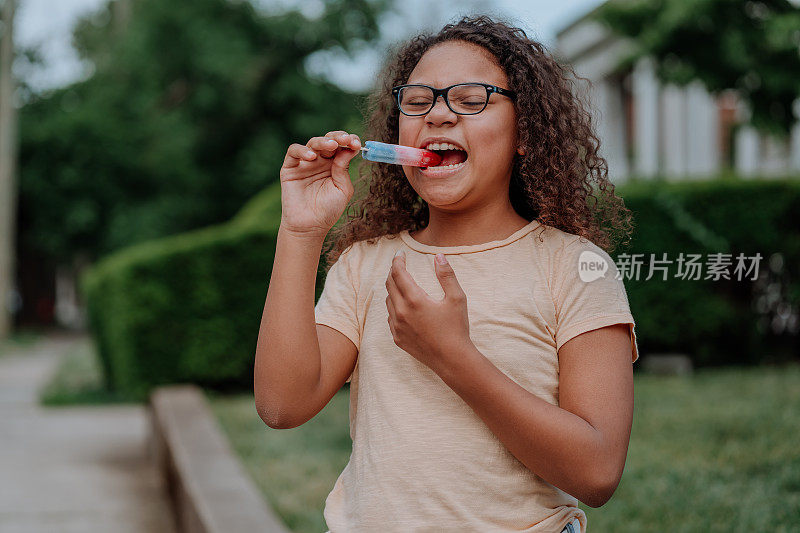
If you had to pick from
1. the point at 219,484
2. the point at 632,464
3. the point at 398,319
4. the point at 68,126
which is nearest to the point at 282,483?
the point at 219,484

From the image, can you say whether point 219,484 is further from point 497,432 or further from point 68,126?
point 68,126

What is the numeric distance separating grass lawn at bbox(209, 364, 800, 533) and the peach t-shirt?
2267mm

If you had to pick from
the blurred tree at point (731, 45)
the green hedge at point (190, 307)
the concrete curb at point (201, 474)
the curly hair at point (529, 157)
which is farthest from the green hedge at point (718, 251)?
the curly hair at point (529, 157)

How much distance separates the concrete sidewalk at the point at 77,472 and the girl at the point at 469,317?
12.2 feet

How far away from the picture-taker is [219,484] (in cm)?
400

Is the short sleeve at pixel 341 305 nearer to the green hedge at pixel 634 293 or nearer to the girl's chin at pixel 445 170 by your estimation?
the girl's chin at pixel 445 170

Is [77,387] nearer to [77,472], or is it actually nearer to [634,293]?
[77,472]

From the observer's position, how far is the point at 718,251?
793 cm

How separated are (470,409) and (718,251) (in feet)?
22.8

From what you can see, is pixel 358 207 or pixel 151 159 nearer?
pixel 358 207

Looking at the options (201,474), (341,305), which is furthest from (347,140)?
(201,474)

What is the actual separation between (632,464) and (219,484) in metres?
2.05

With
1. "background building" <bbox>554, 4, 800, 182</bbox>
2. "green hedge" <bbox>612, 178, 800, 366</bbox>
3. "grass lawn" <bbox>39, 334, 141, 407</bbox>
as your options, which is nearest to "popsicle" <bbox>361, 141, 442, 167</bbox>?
"green hedge" <bbox>612, 178, 800, 366</bbox>

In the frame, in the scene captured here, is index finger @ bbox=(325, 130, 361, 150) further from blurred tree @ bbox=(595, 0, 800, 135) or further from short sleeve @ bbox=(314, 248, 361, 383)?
blurred tree @ bbox=(595, 0, 800, 135)
